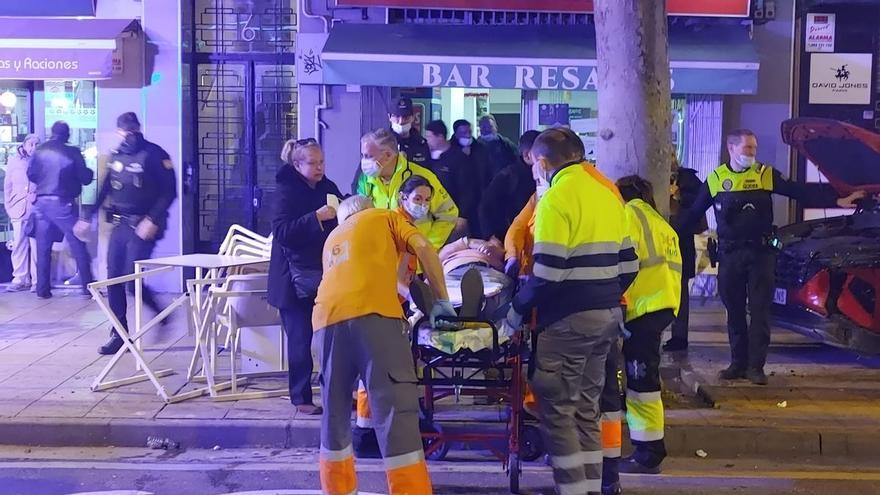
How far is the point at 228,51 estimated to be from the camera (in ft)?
37.6

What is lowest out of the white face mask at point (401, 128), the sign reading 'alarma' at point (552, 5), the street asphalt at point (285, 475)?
the street asphalt at point (285, 475)

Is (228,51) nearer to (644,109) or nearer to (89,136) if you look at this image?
(89,136)

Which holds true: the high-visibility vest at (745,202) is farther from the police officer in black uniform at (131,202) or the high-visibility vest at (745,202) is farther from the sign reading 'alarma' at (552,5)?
the police officer in black uniform at (131,202)

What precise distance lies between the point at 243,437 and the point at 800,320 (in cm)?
427

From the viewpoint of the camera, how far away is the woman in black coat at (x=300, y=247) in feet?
21.0

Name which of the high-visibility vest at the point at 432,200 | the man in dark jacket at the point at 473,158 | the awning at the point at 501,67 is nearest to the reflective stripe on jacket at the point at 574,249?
the high-visibility vest at the point at 432,200

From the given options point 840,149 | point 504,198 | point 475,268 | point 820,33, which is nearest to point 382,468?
point 475,268

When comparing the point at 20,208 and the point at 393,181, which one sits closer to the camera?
the point at 393,181

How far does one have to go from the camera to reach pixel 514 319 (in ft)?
17.0

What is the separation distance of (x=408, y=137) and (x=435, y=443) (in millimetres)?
3143

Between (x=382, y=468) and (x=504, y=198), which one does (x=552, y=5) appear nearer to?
(x=504, y=198)

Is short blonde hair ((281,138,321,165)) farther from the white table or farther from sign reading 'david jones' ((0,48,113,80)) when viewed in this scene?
sign reading 'david jones' ((0,48,113,80))

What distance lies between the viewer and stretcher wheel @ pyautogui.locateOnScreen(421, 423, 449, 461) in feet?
19.3

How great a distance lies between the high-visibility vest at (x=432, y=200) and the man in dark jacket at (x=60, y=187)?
4.99m
